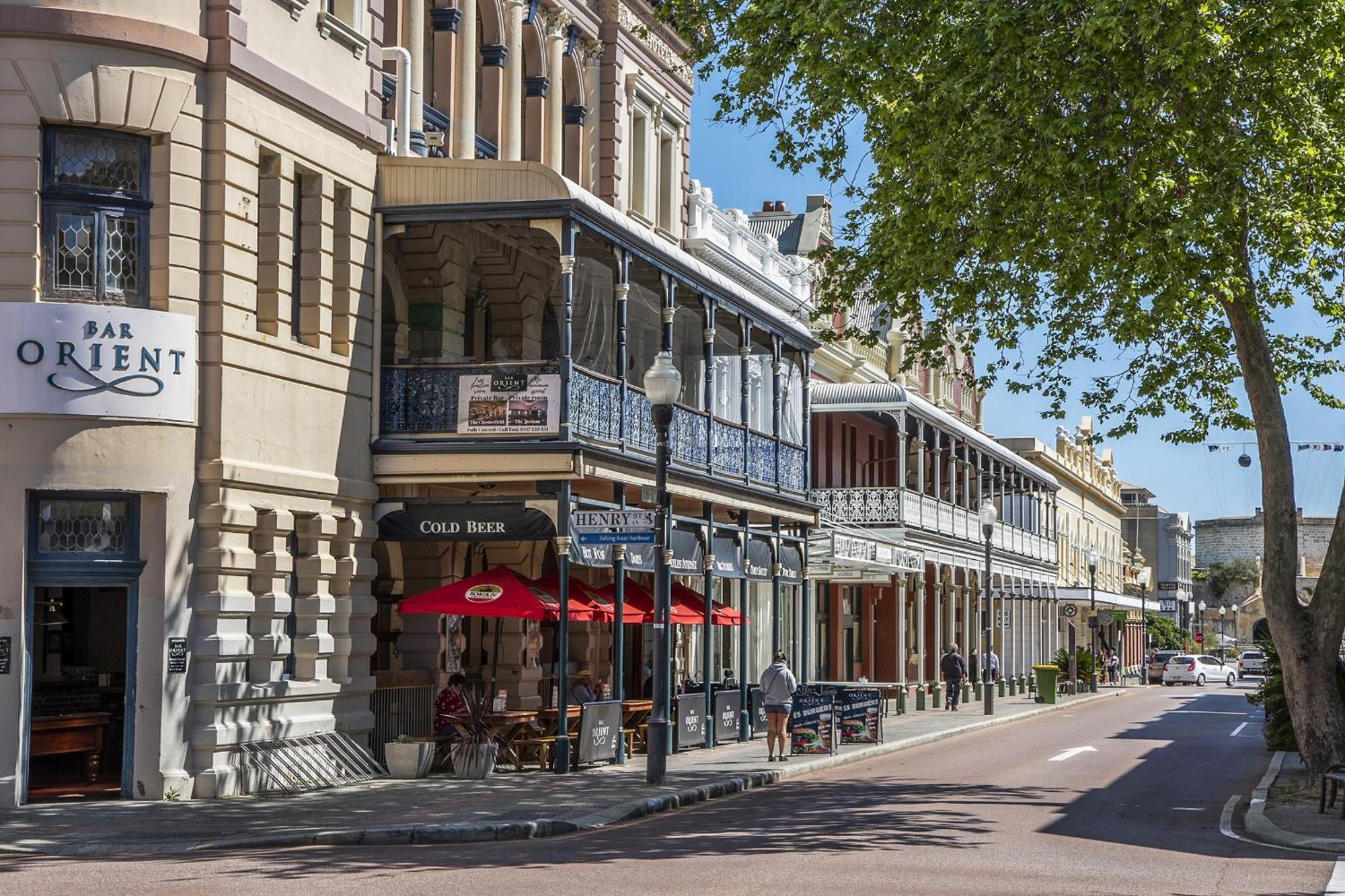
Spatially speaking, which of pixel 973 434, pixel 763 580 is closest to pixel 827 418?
pixel 973 434

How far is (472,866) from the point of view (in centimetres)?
1338

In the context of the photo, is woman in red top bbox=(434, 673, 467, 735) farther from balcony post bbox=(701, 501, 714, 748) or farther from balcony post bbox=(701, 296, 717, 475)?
balcony post bbox=(701, 296, 717, 475)

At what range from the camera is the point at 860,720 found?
2828 centimetres

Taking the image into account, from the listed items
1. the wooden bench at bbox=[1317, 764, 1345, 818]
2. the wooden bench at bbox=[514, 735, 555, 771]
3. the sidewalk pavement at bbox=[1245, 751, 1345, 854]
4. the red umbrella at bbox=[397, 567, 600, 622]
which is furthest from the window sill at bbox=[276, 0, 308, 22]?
the wooden bench at bbox=[1317, 764, 1345, 818]

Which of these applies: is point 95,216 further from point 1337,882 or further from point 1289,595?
point 1289,595

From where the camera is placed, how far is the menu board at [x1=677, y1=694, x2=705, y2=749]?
83.7 feet

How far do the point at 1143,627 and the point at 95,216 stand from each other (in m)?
75.6

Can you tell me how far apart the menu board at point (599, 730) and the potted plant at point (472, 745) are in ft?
4.10

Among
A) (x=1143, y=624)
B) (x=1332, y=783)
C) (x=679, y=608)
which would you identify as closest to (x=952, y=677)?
(x=679, y=608)

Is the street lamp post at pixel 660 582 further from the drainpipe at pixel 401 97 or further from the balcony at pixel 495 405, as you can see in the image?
the drainpipe at pixel 401 97

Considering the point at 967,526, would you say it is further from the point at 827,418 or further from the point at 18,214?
the point at 18,214

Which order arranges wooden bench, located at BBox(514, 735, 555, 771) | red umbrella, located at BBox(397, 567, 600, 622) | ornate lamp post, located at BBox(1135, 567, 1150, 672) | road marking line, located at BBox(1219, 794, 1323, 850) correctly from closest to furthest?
1. road marking line, located at BBox(1219, 794, 1323, 850)
2. red umbrella, located at BBox(397, 567, 600, 622)
3. wooden bench, located at BBox(514, 735, 555, 771)
4. ornate lamp post, located at BBox(1135, 567, 1150, 672)

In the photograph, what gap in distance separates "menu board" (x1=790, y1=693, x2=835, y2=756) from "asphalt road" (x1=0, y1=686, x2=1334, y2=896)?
244cm

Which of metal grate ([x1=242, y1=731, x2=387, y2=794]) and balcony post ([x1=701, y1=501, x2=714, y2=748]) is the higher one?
balcony post ([x1=701, y1=501, x2=714, y2=748])
